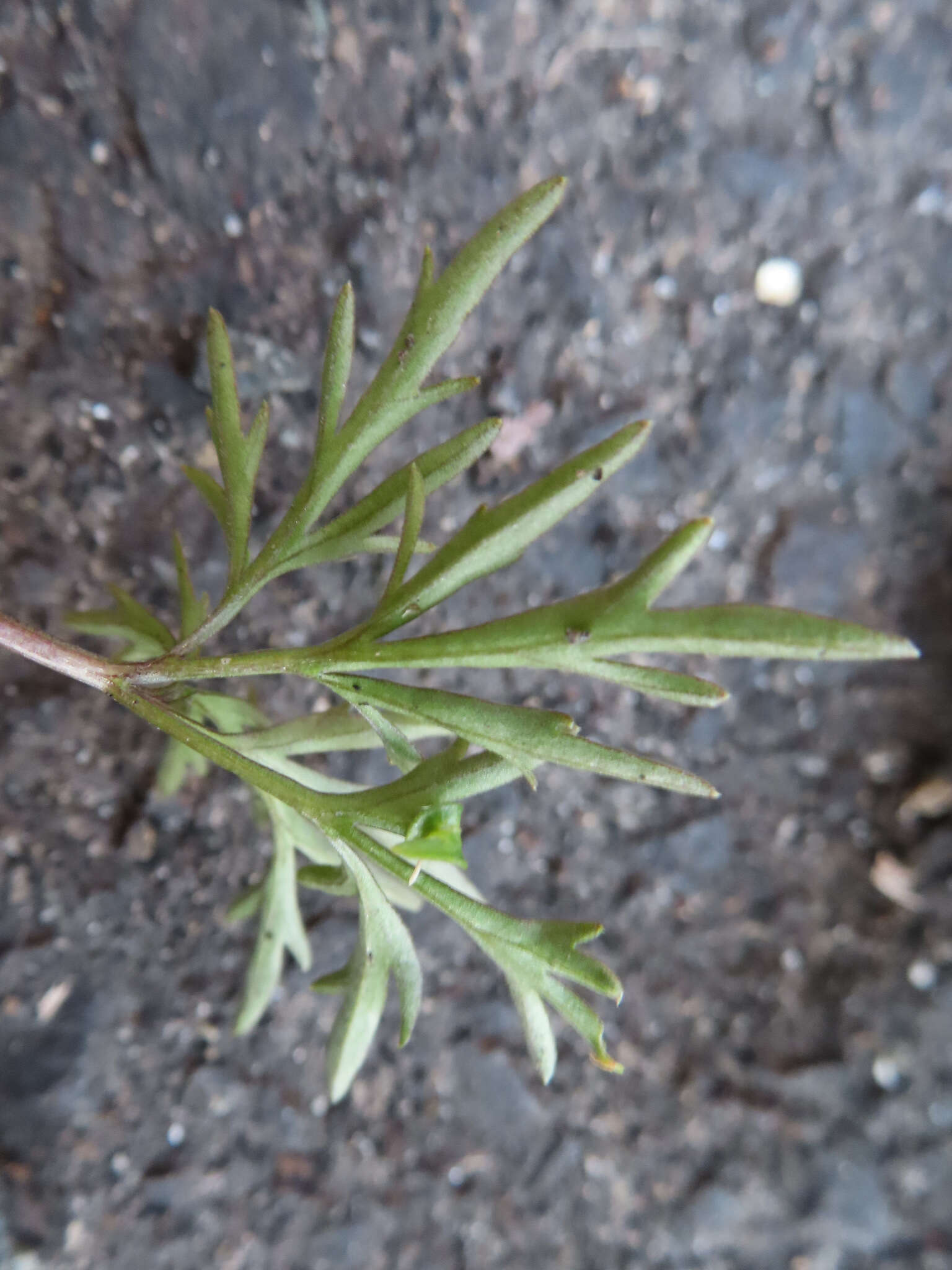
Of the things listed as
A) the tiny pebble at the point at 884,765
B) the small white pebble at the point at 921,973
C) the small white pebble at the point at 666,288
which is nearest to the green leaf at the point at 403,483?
the small white pebble at the point at 666,288

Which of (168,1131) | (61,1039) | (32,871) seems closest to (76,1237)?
(168,1131)

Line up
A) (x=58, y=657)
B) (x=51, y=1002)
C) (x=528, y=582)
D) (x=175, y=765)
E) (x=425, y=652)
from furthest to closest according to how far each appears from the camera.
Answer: (x=528, y=582)
(x=51, y=1002)
(x=175, y=765)
(x=58, y=657)
(x=425, y=652)

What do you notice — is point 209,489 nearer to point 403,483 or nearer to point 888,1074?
point 403,483

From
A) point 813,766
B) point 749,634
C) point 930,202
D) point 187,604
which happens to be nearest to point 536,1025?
point 749,634

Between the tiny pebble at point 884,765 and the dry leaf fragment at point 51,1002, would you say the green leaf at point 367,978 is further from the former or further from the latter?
the tiny pebble at point 884,765

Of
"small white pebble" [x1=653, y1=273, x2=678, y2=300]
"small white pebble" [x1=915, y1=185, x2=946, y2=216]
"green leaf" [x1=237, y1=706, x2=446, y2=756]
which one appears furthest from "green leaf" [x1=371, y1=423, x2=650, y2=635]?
"small white pebble" [x1=915, y1=185, x2=946, y2=216]

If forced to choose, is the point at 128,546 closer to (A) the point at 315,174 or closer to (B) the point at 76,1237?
(A) the point at 315,174

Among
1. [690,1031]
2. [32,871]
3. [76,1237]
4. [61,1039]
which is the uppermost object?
[32,871]
